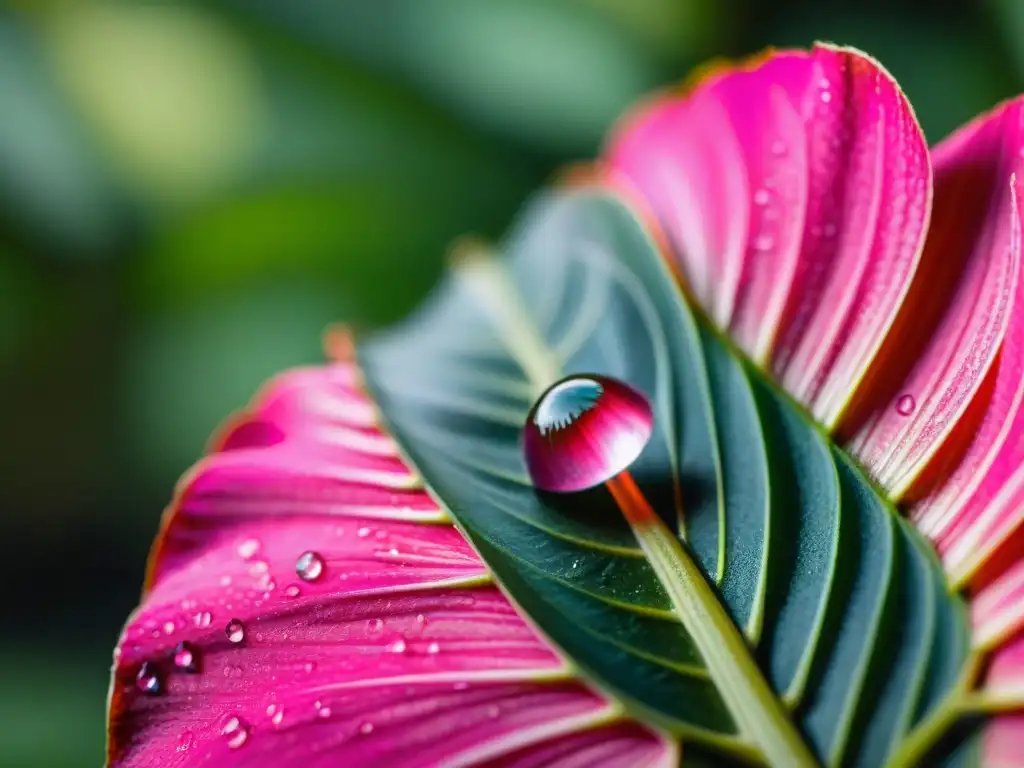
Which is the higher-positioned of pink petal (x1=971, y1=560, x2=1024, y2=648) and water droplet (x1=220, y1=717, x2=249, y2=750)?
pink petal (x1=971, y1=560, x2=1024, y2=648)

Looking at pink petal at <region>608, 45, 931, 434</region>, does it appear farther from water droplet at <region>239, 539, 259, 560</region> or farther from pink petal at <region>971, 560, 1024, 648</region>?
water droplet at <region>239, 539, 259, 560</region>

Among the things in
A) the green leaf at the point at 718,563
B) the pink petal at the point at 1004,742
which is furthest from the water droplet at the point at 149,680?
the pink petal at the point at 1004,742

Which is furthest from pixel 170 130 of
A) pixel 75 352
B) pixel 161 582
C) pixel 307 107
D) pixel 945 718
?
pixel 945 718

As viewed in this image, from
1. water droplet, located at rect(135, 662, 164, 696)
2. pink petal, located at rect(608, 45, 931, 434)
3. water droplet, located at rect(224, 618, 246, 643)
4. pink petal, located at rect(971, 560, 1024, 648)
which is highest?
pink petal, located at rect(608, 45, 931, 434)

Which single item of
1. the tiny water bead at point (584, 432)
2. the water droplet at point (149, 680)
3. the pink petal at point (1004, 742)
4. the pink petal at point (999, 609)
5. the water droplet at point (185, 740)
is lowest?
the water droplet at point (185, 740)

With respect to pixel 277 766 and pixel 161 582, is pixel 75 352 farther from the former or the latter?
pixel 277 766

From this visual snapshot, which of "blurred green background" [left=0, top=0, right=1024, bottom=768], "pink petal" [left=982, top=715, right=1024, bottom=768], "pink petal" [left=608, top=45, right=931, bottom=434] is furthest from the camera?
"blurred green background" [left=0, top=0, right=1024, bottom=768]

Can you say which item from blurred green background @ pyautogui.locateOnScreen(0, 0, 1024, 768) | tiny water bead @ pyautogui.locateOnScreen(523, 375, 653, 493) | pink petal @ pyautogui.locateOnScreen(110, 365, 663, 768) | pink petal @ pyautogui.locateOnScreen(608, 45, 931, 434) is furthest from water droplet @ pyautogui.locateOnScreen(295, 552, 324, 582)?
blurred green background @ pyautogui.locateOnScreen(0, 0, 1024, 768)

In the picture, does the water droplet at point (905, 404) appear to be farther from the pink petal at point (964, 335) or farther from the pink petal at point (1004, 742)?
the pink petal at point (1004, 742)
